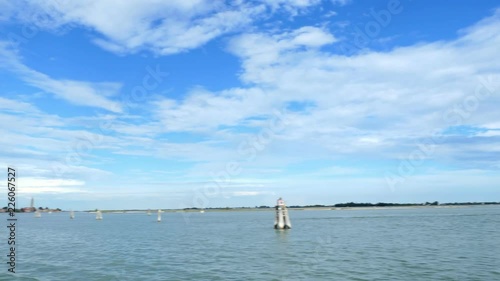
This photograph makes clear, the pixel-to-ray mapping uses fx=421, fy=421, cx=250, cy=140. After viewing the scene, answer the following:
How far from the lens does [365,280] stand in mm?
29609

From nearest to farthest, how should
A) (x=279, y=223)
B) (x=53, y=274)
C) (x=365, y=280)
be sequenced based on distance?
(x=365, y=280) < (x=53, y=274) < (x=279, y=223)

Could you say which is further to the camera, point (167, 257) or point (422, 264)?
point (167, 257)

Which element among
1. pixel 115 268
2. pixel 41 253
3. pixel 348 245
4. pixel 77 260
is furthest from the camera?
pixel 348 245

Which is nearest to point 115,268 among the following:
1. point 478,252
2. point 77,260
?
point 77,260

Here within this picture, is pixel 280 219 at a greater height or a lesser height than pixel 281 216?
lesser

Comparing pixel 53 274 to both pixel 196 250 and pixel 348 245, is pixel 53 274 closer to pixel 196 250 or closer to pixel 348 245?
pixel 196 250

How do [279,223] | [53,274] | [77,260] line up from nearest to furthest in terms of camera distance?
[53,274]
[77,260]
[279,223]

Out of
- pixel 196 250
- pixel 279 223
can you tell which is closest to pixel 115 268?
pixel 196 250

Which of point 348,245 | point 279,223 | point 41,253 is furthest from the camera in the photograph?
point 279,223

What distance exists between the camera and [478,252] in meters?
44.3

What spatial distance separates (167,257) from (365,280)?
22.9 meters

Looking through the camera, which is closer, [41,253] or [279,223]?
[41,253]

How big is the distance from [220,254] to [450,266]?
2300 cm

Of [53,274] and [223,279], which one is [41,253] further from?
[223,279]
